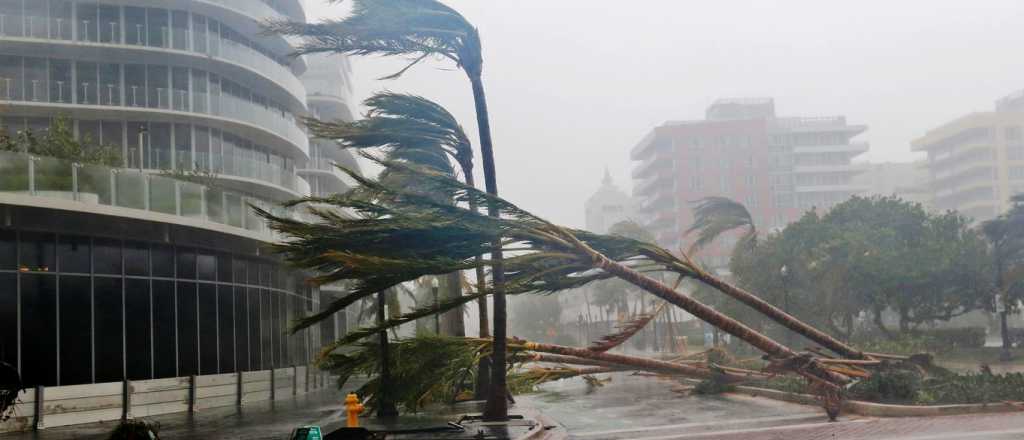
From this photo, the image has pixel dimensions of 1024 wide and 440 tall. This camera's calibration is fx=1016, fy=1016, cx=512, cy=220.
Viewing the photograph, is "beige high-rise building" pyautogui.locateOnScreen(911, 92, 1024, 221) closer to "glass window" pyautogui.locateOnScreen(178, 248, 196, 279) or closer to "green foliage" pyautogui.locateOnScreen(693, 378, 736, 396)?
"green foliage" pyautogui.locateOnScreen(693, 378, 736, 396)

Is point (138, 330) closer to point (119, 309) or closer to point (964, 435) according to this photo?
point (119, 309)

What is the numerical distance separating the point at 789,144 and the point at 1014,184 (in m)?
30.7

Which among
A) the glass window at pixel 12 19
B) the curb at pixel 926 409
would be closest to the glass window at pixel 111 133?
the glass window at pixel 12 19

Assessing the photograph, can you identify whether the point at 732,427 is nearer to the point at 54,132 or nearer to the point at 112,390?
the point at 112,390

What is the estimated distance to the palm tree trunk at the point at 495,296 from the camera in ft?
60.3

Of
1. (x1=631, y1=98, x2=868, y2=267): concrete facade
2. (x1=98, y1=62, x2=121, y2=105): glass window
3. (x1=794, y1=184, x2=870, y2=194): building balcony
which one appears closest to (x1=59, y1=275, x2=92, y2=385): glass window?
(x1=98, y1=62, x2=121, y2=105): glass window

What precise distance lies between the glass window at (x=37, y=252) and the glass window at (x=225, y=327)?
770 centimetres

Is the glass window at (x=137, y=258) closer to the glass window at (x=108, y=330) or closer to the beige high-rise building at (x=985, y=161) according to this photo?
the glass window at (x=108, y=330)

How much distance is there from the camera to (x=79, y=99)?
43.1 metres

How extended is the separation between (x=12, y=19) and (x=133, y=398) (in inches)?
889

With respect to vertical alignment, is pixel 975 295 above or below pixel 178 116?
below

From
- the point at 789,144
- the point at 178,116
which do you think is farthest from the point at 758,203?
the point at 178,116

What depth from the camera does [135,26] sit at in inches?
1729

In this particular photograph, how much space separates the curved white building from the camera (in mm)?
23703
